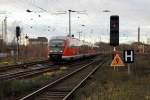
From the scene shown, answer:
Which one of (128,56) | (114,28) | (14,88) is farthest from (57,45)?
(14,88)

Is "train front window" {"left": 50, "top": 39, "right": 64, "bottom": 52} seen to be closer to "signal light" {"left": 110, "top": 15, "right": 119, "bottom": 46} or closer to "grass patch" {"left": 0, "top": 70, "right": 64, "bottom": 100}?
"signal light" {"left": 110, "top": 15, "right": 119, "bottom": 46}

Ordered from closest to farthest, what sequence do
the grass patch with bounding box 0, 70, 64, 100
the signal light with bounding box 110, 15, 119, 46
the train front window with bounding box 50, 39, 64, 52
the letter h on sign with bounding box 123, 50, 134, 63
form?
→ the grass patch with bounding box 0, 70, 64, 100, the letter h on sign with bounding box 123, 50, 134, 63, the signal light with bounding box 110, 15, 119, 46, the train front window with bounding box 50, 39, 64, 52

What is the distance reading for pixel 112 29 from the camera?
28.7 meters

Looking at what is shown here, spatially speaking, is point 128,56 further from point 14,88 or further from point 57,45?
point 57,45

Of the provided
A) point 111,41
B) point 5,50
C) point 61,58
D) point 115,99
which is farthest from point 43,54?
point 115,99

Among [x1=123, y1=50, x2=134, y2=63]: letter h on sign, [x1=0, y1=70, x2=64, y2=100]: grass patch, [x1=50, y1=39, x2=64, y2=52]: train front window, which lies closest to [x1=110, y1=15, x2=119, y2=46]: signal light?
[x1=123, y1=50, x2=134, y2=63]: letter h on sign

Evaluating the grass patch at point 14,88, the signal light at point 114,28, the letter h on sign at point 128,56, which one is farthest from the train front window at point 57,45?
the grass patch at point 14,88

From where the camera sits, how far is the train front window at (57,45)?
44844 mm

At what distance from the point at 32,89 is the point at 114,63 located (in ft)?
23.3

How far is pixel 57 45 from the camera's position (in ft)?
147

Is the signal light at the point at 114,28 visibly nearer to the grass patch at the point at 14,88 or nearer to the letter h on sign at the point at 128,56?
the letter h on sign at the point at 128,56

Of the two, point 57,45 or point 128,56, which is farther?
point 57,45

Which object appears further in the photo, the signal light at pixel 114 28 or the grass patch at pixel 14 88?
the signal light at pixel 114 28

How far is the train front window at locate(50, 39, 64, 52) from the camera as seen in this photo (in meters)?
44.8
